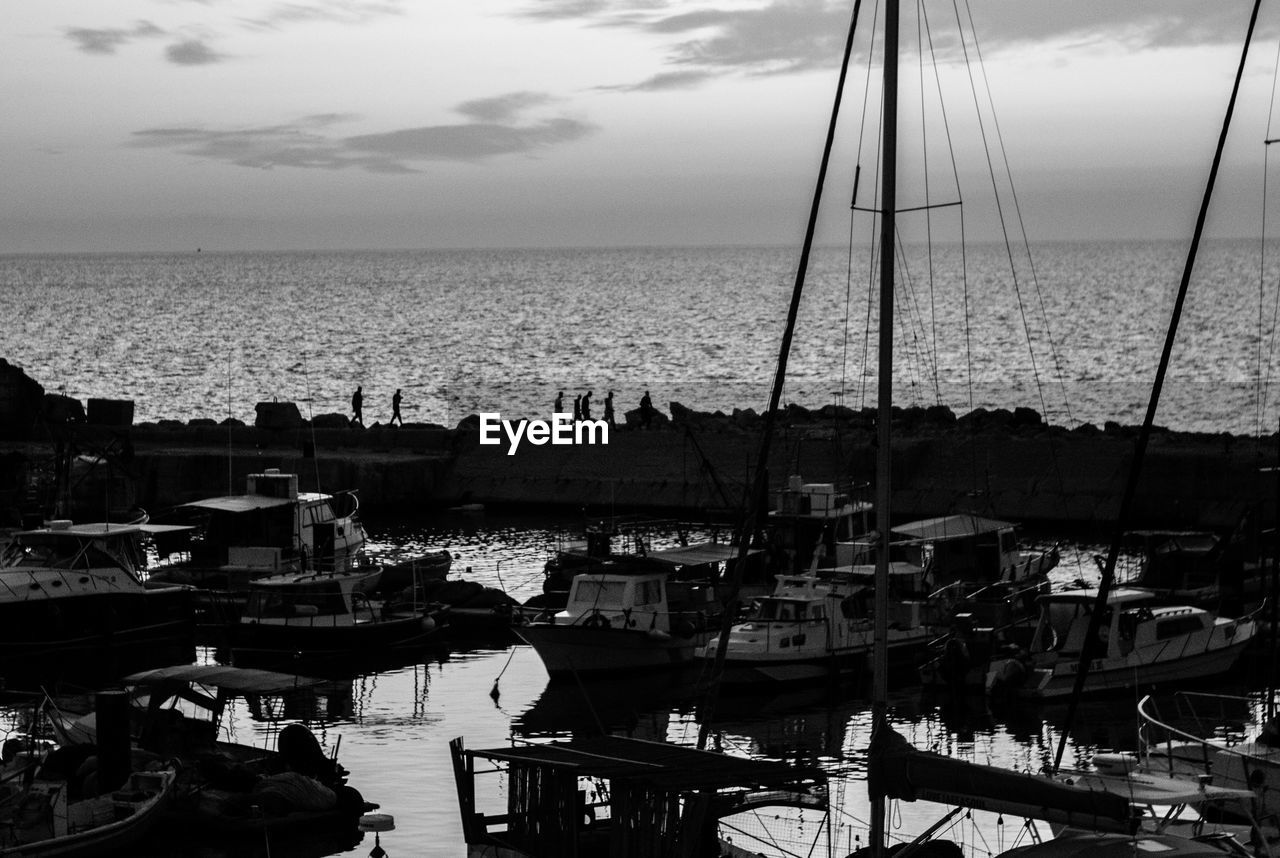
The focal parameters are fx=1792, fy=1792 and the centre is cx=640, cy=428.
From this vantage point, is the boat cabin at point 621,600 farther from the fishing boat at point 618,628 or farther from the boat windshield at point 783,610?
the boat windshield at point 783,610

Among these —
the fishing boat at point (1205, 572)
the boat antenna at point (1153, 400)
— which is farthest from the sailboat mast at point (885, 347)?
the fishing boat at point (1205, 572)

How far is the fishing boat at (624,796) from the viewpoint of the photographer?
18641 millimetres

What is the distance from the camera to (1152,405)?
23.3 metres

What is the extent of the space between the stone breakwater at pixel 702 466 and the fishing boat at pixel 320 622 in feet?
49.1

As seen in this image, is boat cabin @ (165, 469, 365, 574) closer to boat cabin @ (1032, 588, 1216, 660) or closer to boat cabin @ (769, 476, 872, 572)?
boat cabin @ (769, 476, 872, 572)

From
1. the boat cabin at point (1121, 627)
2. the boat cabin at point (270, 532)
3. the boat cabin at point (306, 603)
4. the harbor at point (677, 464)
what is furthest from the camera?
the harbor at point (677, 464)

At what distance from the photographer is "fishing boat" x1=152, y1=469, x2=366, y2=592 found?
1817 inches

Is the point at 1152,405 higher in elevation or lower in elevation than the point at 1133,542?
higher

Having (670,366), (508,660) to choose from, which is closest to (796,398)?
(670,366)

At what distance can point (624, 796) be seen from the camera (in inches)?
741

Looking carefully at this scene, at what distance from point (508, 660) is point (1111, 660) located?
12.8 metres

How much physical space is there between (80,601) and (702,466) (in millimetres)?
19761

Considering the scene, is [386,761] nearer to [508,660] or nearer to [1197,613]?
[508,660]

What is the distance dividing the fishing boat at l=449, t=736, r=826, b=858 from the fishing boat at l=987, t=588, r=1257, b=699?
48.5 feet
